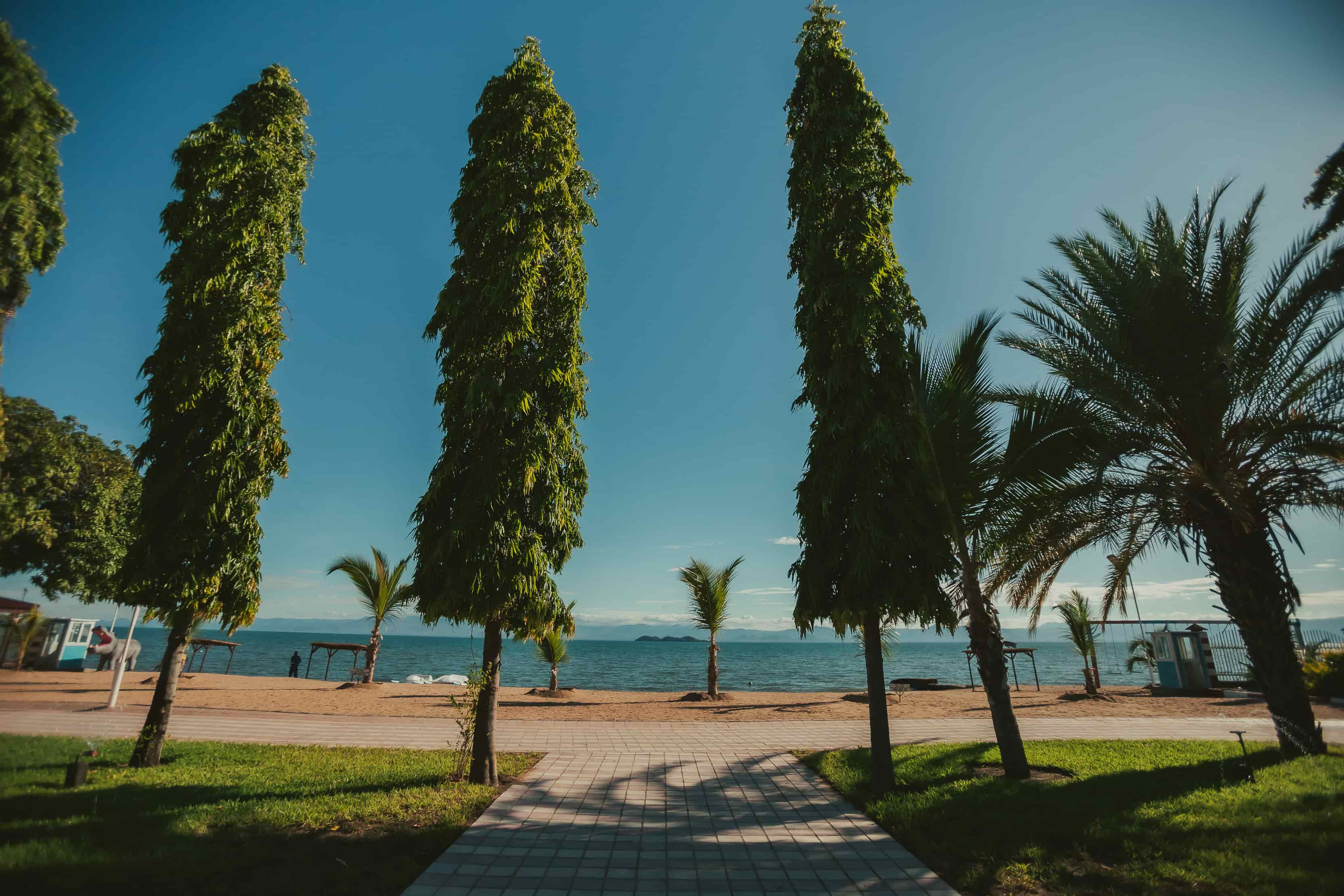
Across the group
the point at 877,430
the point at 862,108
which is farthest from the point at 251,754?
the point at 862,108

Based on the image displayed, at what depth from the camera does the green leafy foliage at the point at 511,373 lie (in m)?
7.74

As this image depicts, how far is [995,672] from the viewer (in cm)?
776

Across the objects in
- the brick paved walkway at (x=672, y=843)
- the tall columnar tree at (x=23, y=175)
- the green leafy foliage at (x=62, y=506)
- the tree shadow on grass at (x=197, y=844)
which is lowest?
the brick paved walkway at (x=672, y=843)

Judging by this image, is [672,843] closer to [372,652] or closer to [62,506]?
[62,506]

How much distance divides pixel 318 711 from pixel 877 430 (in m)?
15.9

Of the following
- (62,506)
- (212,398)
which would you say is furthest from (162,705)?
(212,398)

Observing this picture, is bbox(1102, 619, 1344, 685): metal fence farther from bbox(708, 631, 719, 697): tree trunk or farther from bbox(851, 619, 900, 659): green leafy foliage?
bbox(708, 631, 719, 697): tree trunk

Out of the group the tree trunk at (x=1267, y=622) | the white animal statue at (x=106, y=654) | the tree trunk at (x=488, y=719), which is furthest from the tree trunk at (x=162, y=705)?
the white animal statue at (x=106, y=654)

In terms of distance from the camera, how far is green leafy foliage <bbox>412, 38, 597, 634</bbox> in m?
7.74

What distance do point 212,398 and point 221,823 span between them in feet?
19.6

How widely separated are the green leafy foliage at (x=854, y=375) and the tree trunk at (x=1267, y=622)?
11.8ft

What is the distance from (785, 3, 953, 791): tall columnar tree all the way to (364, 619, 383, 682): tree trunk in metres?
19.2

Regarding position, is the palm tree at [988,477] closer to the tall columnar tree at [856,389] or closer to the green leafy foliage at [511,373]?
the tall columnar tree at [856,389]

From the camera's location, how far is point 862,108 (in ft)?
28.9
